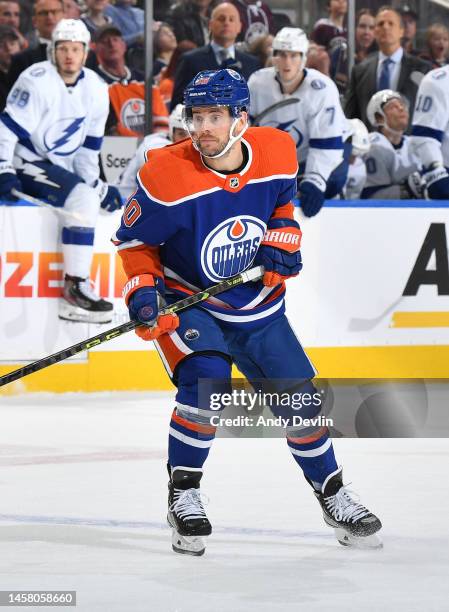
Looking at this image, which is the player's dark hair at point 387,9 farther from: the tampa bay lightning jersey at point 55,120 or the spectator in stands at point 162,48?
the tampa bay lightning jersey at point 55,120

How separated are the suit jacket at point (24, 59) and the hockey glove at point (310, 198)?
4.60 ft

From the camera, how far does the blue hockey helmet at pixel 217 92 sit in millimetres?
3738

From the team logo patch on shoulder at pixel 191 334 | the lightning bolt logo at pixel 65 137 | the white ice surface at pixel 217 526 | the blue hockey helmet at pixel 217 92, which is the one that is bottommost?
the white ice surface at pixel 217 526

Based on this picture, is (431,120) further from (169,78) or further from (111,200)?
(111,200)

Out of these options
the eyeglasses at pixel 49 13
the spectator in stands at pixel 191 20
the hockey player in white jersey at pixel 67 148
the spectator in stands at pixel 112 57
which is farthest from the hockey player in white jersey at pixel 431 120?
the eyeglasses at pixel 49 13

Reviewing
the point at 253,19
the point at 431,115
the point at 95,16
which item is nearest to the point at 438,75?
the point at 431,115

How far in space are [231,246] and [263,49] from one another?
3909 mm

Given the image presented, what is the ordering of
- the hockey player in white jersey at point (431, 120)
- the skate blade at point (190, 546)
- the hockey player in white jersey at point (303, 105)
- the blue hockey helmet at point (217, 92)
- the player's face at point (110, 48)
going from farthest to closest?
1. the hockey player in white jersey at point (431, 120)
2. the player's face at point (110, 48)
3. the hockey player in white jersey at point (303, 105)
4. the blue hockey helmet at point (217, 92)
5. the skate blade at point (190, 546)

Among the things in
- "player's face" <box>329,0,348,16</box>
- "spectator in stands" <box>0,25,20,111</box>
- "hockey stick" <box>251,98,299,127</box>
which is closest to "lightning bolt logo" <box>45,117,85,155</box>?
"spectator in stands" <box>0,25,20,111</box>

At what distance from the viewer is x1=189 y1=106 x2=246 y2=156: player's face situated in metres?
3.74

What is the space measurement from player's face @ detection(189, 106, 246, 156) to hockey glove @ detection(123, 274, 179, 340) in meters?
0.37

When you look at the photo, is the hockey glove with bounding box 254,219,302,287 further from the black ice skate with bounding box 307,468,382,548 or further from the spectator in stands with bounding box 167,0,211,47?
the spectator in stands with bounding box 167,0,211,47

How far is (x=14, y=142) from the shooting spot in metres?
6.70

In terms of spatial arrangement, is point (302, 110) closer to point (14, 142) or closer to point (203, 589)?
point (14, 142)
